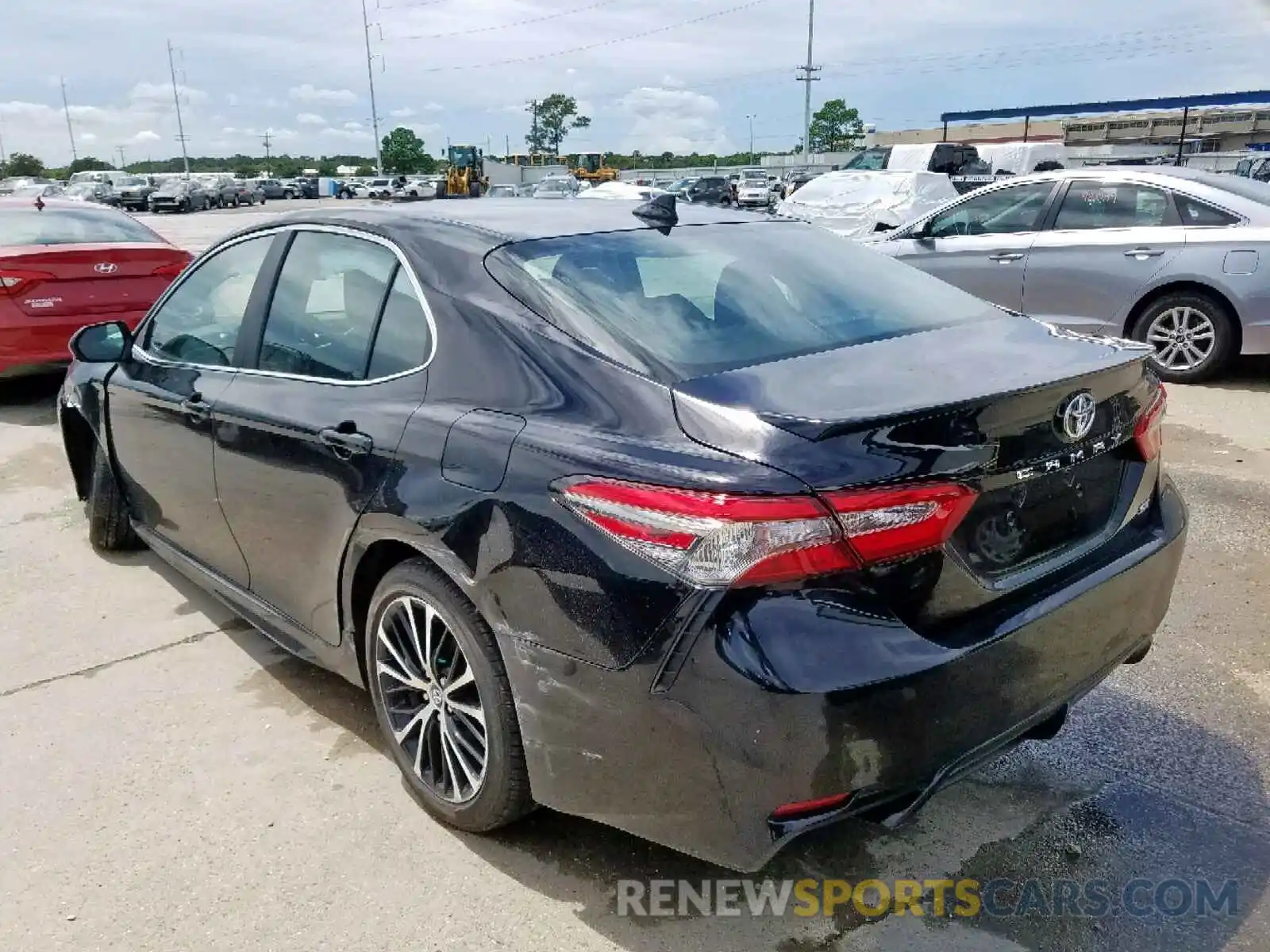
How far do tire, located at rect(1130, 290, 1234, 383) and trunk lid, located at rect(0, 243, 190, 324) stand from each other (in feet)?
23.9


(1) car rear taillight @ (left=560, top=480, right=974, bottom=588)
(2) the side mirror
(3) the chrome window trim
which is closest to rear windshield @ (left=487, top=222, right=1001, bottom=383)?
(3) the chrome window trim

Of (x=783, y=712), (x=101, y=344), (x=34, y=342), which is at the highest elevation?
(x=101, y=344)

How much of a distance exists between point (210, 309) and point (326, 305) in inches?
33.3

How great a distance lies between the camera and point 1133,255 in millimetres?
7637

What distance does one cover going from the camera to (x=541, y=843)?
267 centimetres

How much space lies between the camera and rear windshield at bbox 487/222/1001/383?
2449mm

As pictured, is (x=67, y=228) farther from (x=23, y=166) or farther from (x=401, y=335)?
(x=23, y=166)

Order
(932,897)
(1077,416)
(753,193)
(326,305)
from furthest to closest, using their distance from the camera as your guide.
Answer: (753,193) → (326,305) → (932,897) → (1077,416)

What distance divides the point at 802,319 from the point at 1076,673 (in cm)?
110

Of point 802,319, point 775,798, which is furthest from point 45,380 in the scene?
point 775,798

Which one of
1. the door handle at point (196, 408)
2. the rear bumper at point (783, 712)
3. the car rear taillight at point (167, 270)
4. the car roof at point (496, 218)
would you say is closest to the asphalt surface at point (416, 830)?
the rear bumper at point (783, 712)

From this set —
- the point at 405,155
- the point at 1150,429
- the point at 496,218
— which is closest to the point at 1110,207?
the point at 1150,429

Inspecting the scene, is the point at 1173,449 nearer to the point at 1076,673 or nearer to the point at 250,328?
the point at 1076,673

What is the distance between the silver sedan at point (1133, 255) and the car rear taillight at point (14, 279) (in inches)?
261
